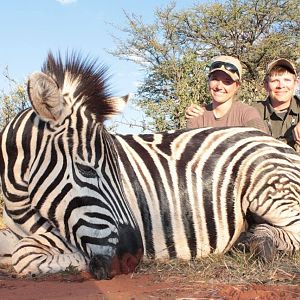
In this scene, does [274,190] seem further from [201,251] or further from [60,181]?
[60,181]

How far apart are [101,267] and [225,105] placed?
2.55 metres

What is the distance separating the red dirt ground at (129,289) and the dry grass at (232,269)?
10 centimetres

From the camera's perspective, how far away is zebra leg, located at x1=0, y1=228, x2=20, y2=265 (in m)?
3.45

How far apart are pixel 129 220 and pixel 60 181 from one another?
0.42 meters

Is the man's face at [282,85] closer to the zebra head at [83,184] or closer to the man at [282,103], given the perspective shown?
the man at [282,103]

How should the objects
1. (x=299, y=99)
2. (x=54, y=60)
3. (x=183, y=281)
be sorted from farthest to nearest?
(x=299, y=99)
(x=54, y=60)
(x=183, y=281)

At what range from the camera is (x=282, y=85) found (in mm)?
5141

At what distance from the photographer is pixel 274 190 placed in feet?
12.0

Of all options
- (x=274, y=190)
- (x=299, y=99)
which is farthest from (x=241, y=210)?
(x=299, y=99)

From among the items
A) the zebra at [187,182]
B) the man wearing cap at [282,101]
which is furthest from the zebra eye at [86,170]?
the man wearing cap at [282,101]

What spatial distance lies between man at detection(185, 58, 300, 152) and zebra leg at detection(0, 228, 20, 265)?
2.17 metres

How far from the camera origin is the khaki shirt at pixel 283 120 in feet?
16.8

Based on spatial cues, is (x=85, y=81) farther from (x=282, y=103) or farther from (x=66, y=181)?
(x=282, y=103)

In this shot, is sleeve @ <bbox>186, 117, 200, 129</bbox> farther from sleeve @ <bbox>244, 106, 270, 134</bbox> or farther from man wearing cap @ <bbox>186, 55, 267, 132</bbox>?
sleeve @ <bbox>244, 106, 270, 134</bbox>
